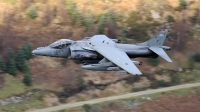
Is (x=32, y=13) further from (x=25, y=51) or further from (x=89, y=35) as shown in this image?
(x=89, y=35)

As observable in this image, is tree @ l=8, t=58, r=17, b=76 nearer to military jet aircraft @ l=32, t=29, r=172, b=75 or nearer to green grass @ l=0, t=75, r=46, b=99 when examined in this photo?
green grass @ l=0, t=75, r=46, b=99

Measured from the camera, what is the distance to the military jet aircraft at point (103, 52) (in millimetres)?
30431

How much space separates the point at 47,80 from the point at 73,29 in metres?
7.68

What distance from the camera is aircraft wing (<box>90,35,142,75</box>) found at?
94.6ft

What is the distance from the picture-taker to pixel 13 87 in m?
42.0

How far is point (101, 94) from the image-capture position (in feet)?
148

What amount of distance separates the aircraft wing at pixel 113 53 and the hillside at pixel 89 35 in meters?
11.8

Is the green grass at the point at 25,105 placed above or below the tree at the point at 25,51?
below

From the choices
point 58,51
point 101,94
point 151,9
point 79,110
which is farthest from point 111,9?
point 58,51

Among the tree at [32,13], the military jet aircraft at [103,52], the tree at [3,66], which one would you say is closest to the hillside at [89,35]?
the tree at [32,13]

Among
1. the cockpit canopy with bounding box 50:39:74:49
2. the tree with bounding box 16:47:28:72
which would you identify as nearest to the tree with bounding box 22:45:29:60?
the tree with bounding box 16:47:28:72

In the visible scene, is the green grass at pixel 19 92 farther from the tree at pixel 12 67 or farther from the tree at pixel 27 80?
the tree at pixel 12 67

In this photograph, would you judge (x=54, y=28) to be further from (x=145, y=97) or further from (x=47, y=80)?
(x=145, y=97)

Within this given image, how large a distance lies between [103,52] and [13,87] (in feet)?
49.0
